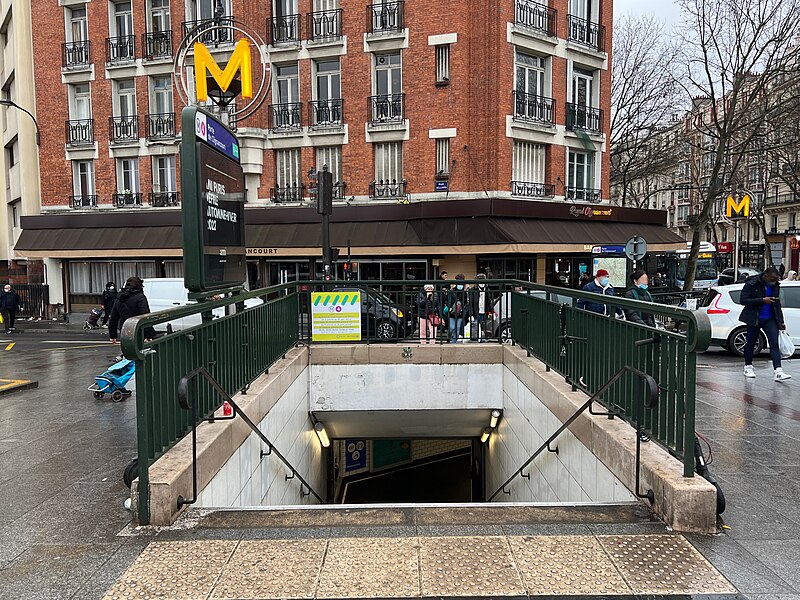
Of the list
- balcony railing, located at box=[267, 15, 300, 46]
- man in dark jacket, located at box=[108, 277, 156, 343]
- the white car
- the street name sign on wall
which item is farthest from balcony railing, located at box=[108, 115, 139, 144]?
the white car

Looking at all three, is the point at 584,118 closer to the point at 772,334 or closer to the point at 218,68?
the point at 772,334

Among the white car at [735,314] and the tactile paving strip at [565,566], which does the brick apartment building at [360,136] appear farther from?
the tactile paving strip at [565,566]

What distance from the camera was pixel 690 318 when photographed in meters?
3.66

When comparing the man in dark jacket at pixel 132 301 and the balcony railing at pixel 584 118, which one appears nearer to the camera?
the man in dark jacket at pixel 132 301

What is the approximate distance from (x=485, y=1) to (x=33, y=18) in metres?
19.8

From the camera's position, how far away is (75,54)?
24.9 m

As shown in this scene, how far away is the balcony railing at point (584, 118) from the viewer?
23359 mm

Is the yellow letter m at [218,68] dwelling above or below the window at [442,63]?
below

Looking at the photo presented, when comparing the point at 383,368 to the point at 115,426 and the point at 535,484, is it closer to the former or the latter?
the point at 535,484

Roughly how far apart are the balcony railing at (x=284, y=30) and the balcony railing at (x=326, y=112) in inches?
102

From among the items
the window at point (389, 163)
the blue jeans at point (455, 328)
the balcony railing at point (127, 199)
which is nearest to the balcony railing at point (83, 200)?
the balcony railing at point (127, 199)

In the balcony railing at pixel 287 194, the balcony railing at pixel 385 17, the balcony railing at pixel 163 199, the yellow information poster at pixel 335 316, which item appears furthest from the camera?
the balcony railing at pixel 163 199

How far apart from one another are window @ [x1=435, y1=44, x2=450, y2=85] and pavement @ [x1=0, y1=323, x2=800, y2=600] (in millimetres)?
15431

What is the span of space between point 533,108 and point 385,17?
6601 millimetres
